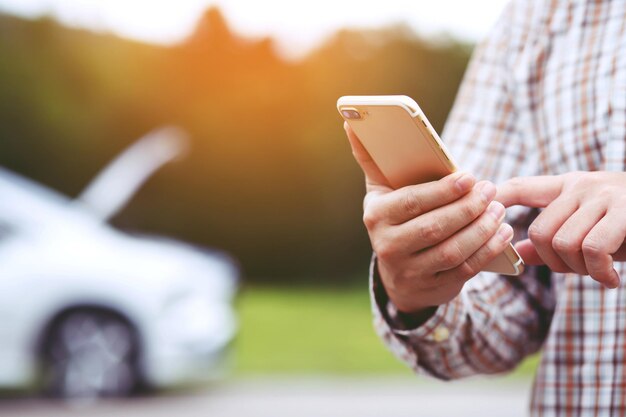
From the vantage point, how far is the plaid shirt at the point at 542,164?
1.16m

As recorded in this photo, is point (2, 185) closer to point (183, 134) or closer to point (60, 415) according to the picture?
point (60, 415)


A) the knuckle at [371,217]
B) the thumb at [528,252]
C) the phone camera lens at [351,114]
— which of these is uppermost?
the phone camera lens at [351,114]

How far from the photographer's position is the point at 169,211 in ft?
36.1

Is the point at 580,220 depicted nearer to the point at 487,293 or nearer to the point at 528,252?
the point at 528,252

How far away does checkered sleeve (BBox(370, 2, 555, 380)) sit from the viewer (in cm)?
122

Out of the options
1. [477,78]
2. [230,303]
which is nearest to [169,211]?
[230,303]

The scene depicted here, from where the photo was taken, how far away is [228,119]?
11477 mm

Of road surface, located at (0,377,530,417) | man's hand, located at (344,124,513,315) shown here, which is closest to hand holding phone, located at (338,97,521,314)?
man's hand, located at (344,124,513,315)

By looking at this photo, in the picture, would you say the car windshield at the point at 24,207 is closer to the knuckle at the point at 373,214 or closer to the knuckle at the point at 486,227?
the knuckle at the point at 373,214

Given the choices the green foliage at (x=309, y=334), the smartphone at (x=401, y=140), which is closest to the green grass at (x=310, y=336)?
the green foliage at (x=309, y=334)

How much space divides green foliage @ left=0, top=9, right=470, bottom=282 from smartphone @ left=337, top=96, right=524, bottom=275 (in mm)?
9958

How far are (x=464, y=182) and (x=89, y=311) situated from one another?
4.99 m

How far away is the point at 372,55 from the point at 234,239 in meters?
3.17

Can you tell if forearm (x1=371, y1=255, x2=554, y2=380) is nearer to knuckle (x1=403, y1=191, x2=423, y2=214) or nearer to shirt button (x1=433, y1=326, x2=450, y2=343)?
shirt button (x1=433, y1=326, x2=450, y2=343)
